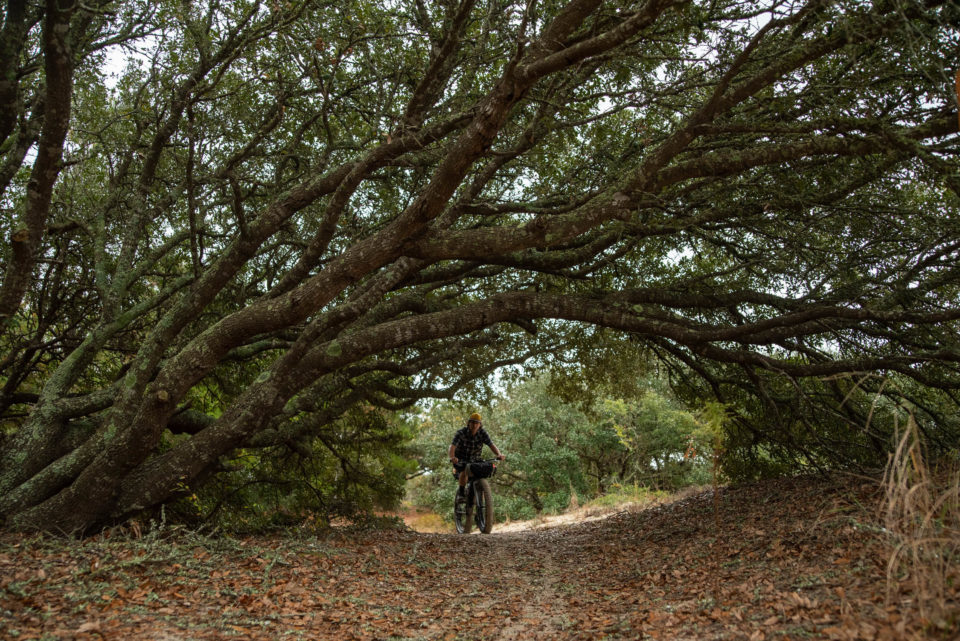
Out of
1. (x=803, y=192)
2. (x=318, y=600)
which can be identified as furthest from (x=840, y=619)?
(x=803, y=192)

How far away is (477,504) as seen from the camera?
970 cm

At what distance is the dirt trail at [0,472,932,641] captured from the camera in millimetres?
Result: 2924

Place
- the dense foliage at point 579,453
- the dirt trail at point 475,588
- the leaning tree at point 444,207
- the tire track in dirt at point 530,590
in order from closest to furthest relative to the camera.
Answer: the dirt trail at point 475,588 → the tire track in dirt at point 530,590 → the leaning tree at point 444,207 → the dense foliage at point 579,453

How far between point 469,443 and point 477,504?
104 centimetres

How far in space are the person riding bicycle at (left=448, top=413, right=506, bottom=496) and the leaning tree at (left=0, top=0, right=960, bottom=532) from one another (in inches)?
63.1

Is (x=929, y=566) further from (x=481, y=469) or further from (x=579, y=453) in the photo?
(x=579, y=453)

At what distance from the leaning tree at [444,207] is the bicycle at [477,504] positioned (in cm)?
222

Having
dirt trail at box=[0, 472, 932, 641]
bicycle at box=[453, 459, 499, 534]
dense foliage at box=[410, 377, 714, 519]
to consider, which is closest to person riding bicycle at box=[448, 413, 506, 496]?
bicycle at box=[453, 459, 499, 534]

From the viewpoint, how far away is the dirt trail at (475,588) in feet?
9.59

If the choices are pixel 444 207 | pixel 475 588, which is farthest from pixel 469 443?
pixel 444 207

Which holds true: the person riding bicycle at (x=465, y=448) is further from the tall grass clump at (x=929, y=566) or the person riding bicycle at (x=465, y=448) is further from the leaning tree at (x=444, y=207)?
the tall grass clump at (x=929, y=566)

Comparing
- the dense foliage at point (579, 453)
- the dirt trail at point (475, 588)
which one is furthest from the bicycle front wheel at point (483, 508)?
the dense foliage at point (579, 453)

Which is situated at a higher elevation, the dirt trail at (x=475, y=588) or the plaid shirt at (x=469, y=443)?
the plaid shirt at (x=469, y=443)

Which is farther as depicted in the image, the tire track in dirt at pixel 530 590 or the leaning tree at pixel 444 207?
the leaning tree at pixel 444 207
